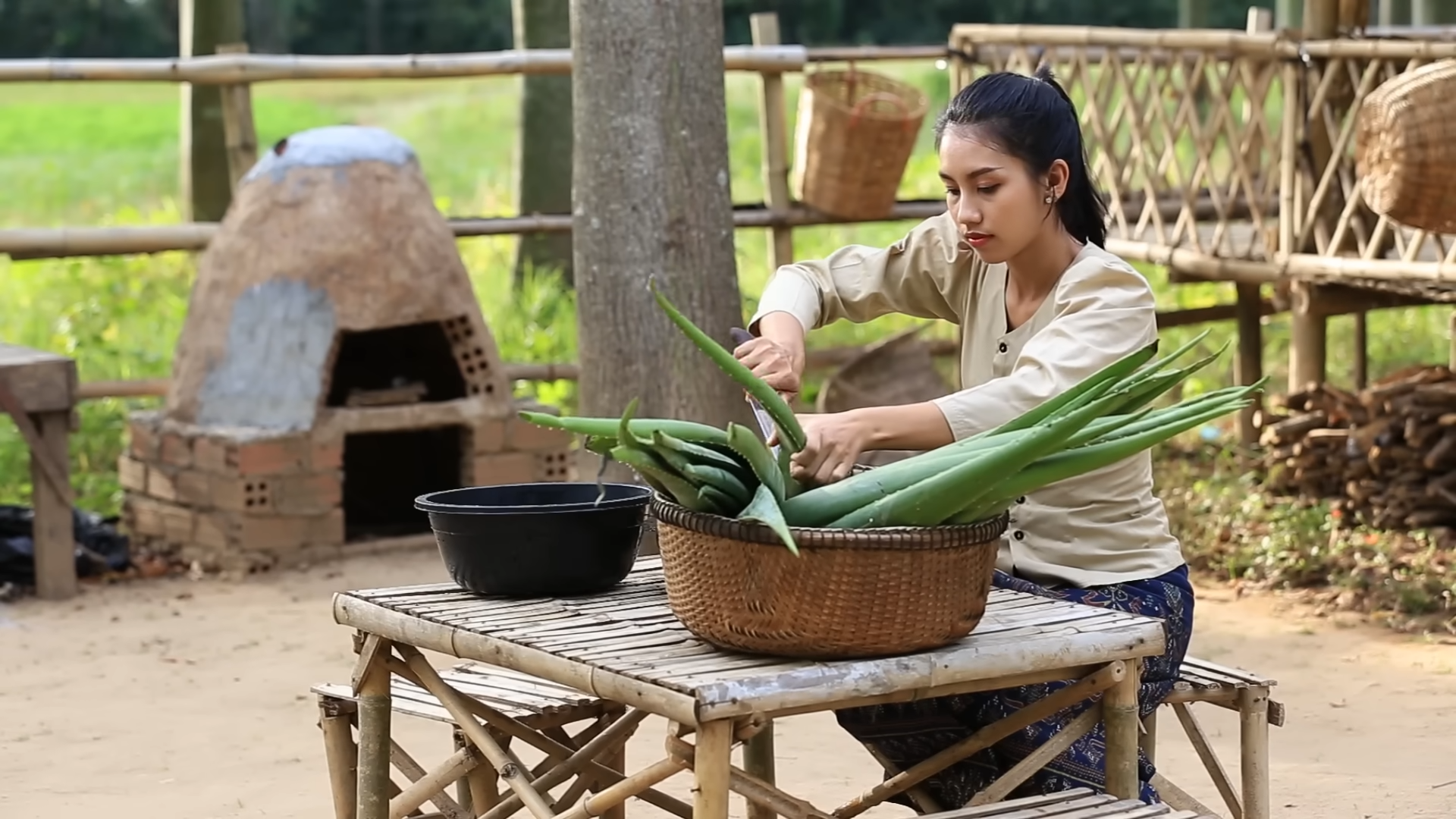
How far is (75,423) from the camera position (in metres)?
6.20

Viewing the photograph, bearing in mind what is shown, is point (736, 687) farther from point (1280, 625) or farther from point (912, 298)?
point (1280, 625)

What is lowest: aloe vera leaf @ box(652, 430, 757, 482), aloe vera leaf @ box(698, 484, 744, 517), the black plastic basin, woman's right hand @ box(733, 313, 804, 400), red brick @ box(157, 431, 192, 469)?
red brick @ box(157, 431, 192, 469)

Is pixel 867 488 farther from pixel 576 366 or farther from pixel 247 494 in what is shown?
pixel 576 366

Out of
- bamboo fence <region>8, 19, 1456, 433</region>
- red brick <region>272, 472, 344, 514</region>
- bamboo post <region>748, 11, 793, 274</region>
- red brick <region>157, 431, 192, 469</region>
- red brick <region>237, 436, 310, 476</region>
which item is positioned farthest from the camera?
bamboo post <region>748, 11, 793, 274</region>

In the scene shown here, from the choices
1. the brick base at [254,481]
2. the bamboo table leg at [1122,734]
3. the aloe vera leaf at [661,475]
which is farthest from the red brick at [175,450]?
the bamboo table leg at [1122,734]

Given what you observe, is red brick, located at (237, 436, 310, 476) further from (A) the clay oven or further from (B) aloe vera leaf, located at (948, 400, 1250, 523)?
(B) aloe vera leaf, located at (948, 400, 1250, 523)

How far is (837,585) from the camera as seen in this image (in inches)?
87.7

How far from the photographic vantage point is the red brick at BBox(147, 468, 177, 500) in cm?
672

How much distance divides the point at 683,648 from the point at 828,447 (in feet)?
1.05

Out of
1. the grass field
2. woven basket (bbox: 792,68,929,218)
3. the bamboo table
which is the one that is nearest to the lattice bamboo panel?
woven basket (bbox: 792,68,929,218)

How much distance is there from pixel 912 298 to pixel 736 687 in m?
1.16

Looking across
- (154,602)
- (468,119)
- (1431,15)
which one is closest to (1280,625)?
(154,602)

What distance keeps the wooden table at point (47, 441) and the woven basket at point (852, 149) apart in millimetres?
3288

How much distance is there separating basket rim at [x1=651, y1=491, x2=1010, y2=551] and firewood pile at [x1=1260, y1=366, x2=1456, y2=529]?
4802 millimetres
